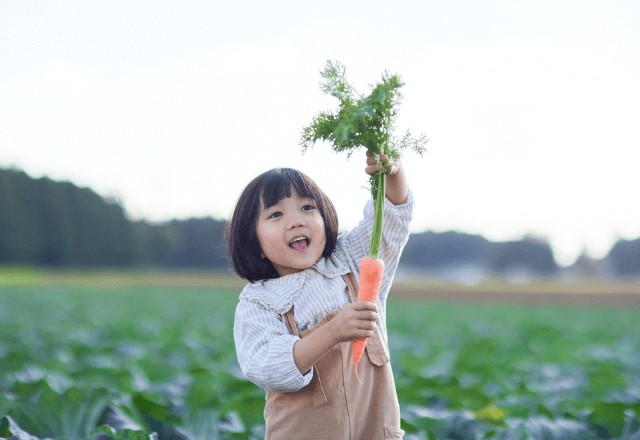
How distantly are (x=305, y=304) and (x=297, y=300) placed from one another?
0.10ft

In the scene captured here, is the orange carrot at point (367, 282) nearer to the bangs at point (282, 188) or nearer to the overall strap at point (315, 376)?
the overall strap at point (315, 376)

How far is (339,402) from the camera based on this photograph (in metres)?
1.74

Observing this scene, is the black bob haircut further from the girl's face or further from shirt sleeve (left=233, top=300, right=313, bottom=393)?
shirt sleeve (left=233, top=300, right=313, bottom=393)

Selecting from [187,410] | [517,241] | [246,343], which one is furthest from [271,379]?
[517,241]

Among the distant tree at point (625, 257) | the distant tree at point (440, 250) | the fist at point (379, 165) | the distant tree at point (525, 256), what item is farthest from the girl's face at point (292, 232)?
the distant tree at point (525, 256)

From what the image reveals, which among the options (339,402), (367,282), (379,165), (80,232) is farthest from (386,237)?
(80,232)

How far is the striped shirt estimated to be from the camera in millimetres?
1628

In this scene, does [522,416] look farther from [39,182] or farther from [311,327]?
[39,182]

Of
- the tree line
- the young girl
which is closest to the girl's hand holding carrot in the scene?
the young girl

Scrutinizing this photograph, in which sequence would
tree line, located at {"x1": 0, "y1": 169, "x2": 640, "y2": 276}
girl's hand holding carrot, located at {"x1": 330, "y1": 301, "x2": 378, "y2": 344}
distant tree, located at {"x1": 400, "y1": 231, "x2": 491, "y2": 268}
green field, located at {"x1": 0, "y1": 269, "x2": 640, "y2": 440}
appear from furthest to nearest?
distant tree, located at {"x1": 400, "y1": 231, "x2": 491, "y2": 268} < tree line, located at {"x1": 0, "y1": 169, "x2": 640, "y2": 276} < green field, located at {"x1": 0, "y1": 269, "x2": 640, "y2": 440} < girl's hand holding carrot, located at {"x1": 330, "y1": 301, "x2": 378, "y2": 344}

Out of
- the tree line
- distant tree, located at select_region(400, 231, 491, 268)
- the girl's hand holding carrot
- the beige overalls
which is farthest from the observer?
distant tree, located at select_region(400, 231, 491, 268)

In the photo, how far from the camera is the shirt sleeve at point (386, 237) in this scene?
187 cm

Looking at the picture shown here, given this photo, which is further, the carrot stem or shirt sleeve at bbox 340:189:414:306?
shirt sleeve at bbox 340:189:414:306

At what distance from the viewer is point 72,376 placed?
13.5 feet
